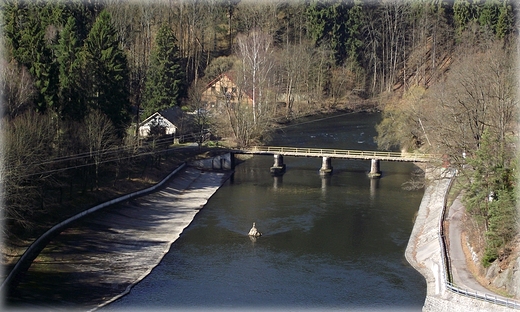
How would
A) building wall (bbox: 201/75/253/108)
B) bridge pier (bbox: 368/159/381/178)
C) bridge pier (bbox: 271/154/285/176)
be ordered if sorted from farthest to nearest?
building wall (bbox: 201/75/253/108), bridge pier (bbox: 271/154/285/176), bridge pier (bbox: 368/159/381/178)

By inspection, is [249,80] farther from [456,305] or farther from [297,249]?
[456,305]

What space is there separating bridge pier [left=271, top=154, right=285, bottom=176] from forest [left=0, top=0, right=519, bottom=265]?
15.2 ft

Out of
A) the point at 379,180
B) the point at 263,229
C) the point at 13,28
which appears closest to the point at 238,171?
the point at 379,180

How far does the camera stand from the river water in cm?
3606

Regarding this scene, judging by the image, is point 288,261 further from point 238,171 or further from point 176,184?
point 238,171

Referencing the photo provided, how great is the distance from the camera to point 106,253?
42406 millimetres

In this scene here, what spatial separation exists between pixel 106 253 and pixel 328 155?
3037cm

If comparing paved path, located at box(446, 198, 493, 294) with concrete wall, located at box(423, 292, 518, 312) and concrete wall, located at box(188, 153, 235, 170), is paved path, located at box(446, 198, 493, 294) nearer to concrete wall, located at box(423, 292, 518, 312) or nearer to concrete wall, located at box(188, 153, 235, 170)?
concrete wall, located at box(423, 292, 518, 312)

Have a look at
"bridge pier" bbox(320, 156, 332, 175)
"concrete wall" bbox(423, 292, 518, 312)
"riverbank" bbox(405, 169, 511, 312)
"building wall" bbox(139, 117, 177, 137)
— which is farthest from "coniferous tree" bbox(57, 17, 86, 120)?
"concrete wall" bbox(423, 292, 518, 312)

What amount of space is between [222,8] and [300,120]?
31505mm

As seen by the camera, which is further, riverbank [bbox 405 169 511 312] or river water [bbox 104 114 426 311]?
river water [bbox 104 114 426 311]

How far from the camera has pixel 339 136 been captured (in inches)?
3260

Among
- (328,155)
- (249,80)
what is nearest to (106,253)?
(328,155)

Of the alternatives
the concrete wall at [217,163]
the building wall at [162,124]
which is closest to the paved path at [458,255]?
the concrete wall at [217,163]
